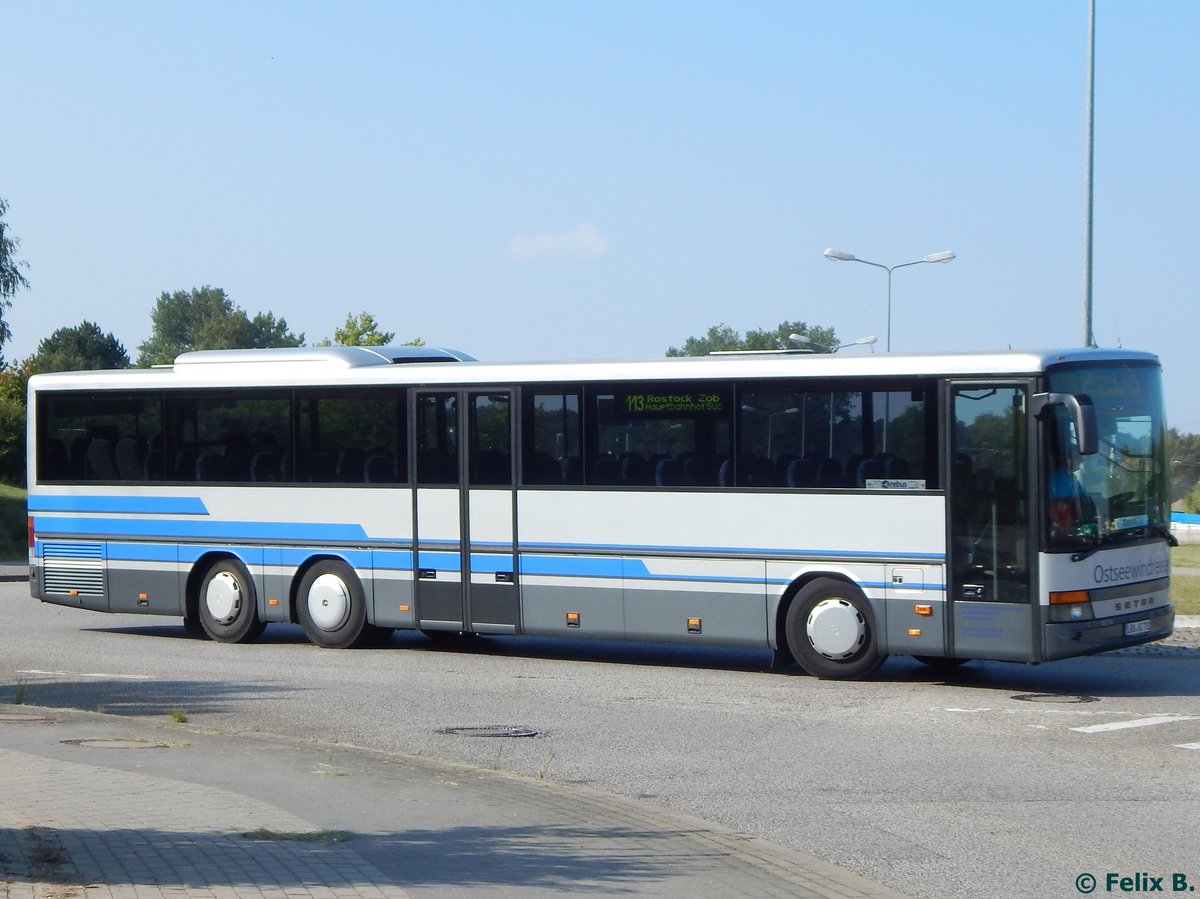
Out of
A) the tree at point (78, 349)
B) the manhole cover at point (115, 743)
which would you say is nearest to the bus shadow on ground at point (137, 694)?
the manhole cover at point (115, 743)

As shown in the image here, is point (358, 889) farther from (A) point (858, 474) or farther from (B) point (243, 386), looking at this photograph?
(B) point (243, 386)

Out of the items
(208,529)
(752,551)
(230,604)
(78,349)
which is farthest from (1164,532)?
(78,349)

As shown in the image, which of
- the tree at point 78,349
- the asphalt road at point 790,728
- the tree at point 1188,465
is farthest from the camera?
the tree at point 78,349

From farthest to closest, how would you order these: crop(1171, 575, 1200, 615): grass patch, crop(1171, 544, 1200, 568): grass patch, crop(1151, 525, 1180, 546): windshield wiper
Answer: crop(1171, 544, 1200, 568): grass patch, crop(1171, 575, 1200, 615): grass patch, crop(1151, 525, 1180, 546): windshield wiper

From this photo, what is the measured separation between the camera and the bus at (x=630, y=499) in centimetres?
1466

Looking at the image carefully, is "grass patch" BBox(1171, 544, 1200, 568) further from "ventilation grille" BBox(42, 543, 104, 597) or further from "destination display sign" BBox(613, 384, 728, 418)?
"ventilation grille" BBox(42, 543, 104, 597)

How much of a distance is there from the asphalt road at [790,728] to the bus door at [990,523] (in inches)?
26.2

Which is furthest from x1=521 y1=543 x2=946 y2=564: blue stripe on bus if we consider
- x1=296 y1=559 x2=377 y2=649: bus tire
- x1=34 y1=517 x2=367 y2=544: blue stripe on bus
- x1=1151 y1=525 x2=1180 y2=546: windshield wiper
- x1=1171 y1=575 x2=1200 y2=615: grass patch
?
x1=1171 y1=575 x2=1200 y2=615: grass patch

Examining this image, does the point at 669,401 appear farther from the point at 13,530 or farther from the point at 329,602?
the point at 13,530

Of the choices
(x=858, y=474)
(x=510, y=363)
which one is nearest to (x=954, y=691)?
(x=858, y=474)

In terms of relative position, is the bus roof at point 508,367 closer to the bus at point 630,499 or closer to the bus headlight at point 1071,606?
the bus at point 630,499

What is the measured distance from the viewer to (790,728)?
12938 millimetres

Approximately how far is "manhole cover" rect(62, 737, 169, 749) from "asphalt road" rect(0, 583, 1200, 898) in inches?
56.5

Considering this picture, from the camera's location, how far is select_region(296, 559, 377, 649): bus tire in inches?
730
